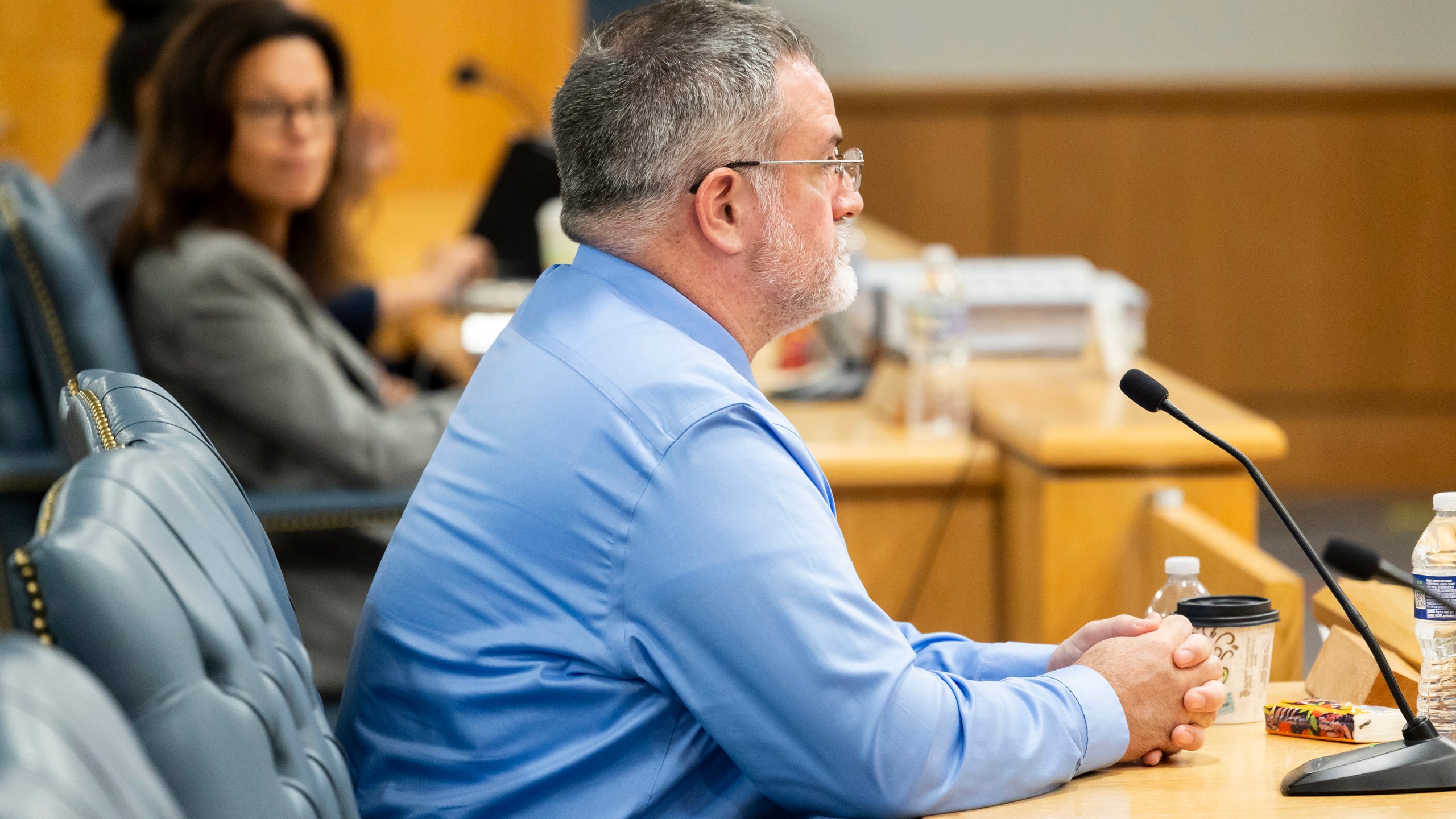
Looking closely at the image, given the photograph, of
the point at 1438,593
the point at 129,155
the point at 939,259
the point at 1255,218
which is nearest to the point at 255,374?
the point at 129,155

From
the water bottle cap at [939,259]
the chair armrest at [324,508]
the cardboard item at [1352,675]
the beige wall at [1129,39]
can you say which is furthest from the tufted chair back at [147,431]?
the beige wall at [1129,39]

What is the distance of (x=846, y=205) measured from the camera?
4.30 ft

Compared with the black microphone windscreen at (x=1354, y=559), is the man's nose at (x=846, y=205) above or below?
above

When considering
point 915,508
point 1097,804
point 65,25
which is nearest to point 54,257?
point 915,508

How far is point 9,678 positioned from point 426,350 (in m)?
3.08

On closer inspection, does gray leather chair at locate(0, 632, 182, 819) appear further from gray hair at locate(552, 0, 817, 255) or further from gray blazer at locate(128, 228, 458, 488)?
gray blazer at locate(128, 228, 458, 488)

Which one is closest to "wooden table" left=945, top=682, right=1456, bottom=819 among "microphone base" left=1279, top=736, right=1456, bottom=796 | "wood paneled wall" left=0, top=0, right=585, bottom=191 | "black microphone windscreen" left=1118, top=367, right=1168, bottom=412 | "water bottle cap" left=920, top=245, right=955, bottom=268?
"microphone base" left=1279, top=736, right=1456, bottom=796

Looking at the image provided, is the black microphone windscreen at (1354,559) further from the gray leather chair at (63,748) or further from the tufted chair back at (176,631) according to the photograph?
the gray leather chair at (63,748)

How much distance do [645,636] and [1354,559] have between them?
2.08ft

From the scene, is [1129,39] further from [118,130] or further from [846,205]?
[846,205]

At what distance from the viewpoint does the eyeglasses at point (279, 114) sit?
2.48m

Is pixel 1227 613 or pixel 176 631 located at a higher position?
pixel 176 631

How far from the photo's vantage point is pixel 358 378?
2434 mm

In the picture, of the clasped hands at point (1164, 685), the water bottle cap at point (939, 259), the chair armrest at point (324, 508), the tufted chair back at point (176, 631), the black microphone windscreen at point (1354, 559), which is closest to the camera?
the tufted chair back at point (176, 631)
